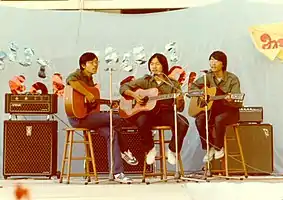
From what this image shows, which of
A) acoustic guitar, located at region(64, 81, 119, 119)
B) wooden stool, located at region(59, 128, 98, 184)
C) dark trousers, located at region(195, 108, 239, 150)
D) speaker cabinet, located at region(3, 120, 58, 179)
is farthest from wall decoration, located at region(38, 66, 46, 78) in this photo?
dark trousers, located at region(195, 108, 239, 150)

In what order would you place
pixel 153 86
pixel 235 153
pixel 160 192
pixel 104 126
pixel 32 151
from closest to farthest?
1. pixel 160 192
2. pixel 104 126
3. pixel 153 86
4. pixel 32 151
5. pixel 235 153

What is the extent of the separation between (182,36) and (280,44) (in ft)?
3.06

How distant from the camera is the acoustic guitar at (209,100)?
17.0 ft

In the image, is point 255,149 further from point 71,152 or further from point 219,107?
point 71,152

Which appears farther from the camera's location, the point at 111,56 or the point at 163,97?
the point at 111,56

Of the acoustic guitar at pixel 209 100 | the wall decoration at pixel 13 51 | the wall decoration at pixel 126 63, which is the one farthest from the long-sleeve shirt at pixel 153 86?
the wall decoration at pixel 13 51

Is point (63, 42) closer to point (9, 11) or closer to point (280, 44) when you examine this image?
point (9, 11)

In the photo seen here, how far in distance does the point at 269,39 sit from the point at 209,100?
1401mm

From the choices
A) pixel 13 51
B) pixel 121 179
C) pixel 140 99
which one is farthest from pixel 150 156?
pixel 13 51

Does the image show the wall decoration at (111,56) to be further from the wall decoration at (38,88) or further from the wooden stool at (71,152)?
the wooden stool at (71,152)

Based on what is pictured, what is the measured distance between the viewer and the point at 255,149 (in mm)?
6070

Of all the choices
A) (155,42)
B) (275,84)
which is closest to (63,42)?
→ (155,42)

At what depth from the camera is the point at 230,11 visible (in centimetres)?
643

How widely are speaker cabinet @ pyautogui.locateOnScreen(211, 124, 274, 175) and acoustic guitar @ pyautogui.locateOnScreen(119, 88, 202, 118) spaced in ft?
3.26
